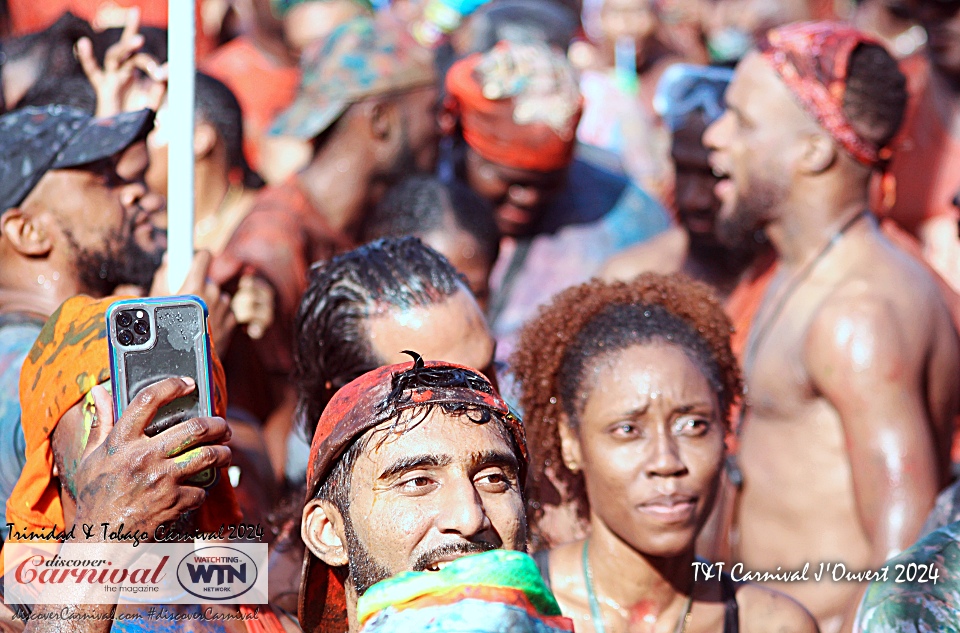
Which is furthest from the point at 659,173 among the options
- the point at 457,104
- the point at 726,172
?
the point at 726,172

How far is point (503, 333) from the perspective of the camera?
510 cm

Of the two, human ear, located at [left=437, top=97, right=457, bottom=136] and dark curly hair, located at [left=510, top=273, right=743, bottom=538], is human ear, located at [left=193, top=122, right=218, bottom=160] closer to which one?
human ear, located at [left=437, top=97, right=457, bottom=136]

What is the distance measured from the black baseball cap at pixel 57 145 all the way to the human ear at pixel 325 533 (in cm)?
144

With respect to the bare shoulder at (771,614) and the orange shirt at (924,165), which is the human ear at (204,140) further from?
the orange shirt at (924,165)

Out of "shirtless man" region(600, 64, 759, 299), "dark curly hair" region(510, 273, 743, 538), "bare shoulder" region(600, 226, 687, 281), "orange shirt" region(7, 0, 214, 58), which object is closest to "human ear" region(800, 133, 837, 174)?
"shirtless man" region(600, 64, 759, 299)

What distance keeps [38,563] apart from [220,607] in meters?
0.37

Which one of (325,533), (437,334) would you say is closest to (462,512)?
(325,533)

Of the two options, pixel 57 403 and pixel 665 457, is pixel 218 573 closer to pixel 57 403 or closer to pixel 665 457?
pixel 57 403

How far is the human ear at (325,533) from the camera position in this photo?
6.92ft

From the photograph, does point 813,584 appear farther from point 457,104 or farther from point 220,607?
point 457,104

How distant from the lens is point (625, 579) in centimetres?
296

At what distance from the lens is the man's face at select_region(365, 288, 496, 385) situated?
288 cm

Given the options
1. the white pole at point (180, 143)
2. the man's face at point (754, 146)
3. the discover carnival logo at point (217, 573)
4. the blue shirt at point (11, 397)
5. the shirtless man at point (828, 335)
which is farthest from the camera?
the man's face at point (754, 146)

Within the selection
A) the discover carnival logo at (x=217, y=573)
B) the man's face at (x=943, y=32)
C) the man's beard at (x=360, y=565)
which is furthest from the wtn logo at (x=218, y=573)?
the man's face at (x=943, y=32)
